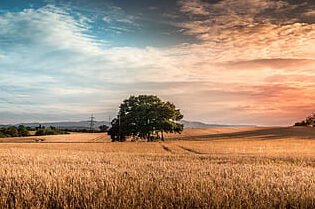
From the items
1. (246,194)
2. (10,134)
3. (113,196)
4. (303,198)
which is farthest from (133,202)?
(10,134)

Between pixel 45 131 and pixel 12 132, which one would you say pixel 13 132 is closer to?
pixel 12 132

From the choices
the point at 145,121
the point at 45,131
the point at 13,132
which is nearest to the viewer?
the point at 145,121

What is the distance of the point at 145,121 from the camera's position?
3366 inches

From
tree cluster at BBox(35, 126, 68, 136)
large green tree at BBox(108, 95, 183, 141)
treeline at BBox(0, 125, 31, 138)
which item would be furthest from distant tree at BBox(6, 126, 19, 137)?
large green tree at BBox(108, 95, 183, 141)

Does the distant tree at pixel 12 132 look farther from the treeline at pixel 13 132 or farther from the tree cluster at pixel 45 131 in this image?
the tree cluster at pixel 45 131

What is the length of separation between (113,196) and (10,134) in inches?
4657

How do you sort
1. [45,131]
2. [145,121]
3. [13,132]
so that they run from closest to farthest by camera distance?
[145,121] → [13,132] → [45,131]

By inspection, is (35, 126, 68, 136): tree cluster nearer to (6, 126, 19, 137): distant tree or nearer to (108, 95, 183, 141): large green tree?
(6, 126, 19, 137): distant tree

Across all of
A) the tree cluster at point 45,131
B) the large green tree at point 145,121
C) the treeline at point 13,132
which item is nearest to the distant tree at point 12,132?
the treeline at point 13,132

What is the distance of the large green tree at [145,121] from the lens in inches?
3351

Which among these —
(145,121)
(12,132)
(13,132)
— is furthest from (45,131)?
(145,121)

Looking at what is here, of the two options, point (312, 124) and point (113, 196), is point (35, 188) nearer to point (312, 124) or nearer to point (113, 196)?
point (113, 196)

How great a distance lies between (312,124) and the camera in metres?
121

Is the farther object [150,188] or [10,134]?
[10,134]
